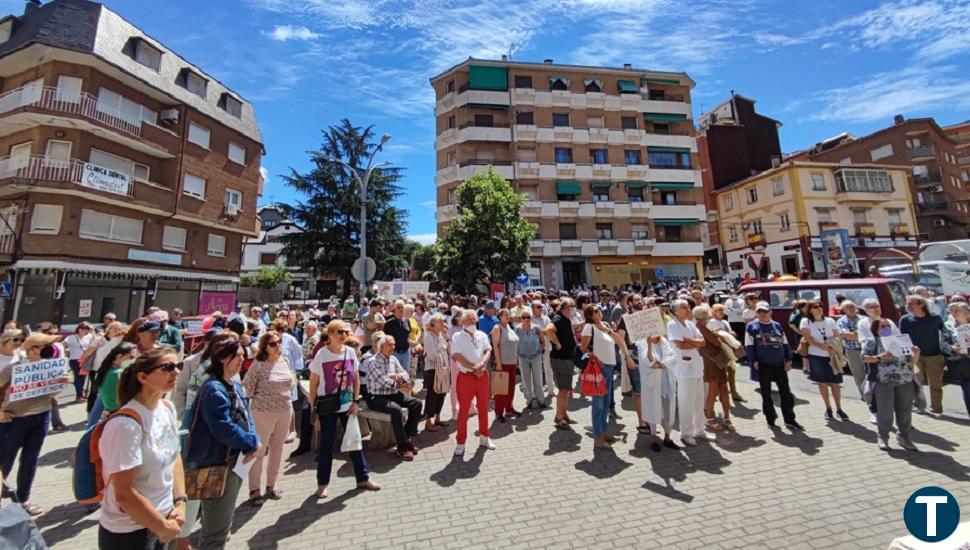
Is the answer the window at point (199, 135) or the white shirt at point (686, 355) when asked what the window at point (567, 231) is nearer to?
the window at point (199, 135)

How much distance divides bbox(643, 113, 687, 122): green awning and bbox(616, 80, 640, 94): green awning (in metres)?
2.36

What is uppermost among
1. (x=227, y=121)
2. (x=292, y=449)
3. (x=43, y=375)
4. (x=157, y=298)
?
(x=227, y=121)

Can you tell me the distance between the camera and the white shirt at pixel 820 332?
630 cm

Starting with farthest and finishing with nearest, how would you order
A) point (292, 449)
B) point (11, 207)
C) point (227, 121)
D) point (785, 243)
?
point (785, 243), point (227, 121), point (11, 207), point (292, 449)

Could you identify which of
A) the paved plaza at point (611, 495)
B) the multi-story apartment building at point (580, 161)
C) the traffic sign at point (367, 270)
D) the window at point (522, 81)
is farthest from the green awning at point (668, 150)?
the paved plaza at point (611, 495)

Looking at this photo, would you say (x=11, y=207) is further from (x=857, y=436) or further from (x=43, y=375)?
(x=857, y=436)

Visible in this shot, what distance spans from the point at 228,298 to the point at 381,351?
20.4 metres

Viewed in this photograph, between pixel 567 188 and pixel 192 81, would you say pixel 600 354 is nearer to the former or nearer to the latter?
pixel 192 81

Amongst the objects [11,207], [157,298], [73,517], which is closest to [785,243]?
[73,517]

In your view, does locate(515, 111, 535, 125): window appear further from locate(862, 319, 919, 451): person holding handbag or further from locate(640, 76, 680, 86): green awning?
locate(862, 319, 919, 451): person holding handbag

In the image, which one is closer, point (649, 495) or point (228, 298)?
point (649, 495)

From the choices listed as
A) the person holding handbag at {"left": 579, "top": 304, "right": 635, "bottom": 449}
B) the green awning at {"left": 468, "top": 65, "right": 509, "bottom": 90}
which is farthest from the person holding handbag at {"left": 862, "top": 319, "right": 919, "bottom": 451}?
the green awning at {"left": 468, "top": 65, "right": 509, "bottom": 90}

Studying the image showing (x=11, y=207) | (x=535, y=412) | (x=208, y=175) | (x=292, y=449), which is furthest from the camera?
(x=208, y=175)

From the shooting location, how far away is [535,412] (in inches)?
286
